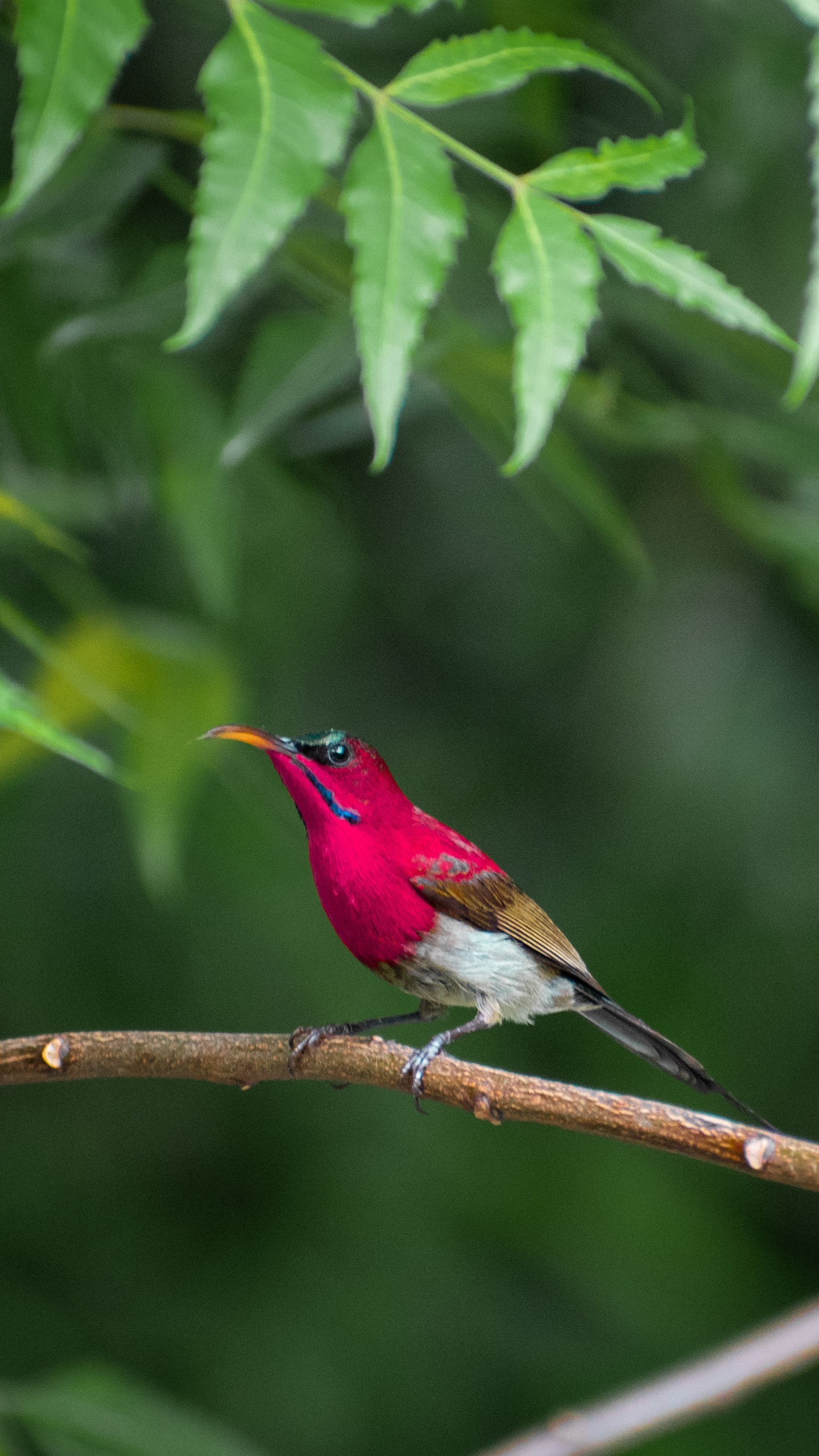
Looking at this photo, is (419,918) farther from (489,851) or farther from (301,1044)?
(489,851)

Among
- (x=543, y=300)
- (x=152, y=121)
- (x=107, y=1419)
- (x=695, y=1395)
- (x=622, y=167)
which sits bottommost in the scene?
(x=107, y=1419)

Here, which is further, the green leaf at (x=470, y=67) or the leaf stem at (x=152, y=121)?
the leaf stem at (x=152, y=121)

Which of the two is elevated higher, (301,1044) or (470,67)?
(470,67)

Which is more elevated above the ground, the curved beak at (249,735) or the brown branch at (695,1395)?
the curved beak at (249,735)

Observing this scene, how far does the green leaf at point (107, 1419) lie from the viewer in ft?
4.32

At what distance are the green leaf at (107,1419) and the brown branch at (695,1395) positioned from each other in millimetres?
650

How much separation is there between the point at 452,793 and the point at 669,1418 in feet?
4.76

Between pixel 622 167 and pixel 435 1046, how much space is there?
0.54 m

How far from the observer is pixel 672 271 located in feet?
2.66

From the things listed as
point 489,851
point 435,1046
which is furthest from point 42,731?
point 489,851

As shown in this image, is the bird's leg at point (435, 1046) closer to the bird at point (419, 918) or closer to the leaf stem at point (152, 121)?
the bird at point (419, 918)

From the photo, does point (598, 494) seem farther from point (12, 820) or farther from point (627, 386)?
point (12, 820)

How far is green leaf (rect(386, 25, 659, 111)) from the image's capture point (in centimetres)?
88

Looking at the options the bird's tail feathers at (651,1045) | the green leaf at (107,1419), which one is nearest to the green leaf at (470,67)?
the bird's tail feathers at (651,1045)
